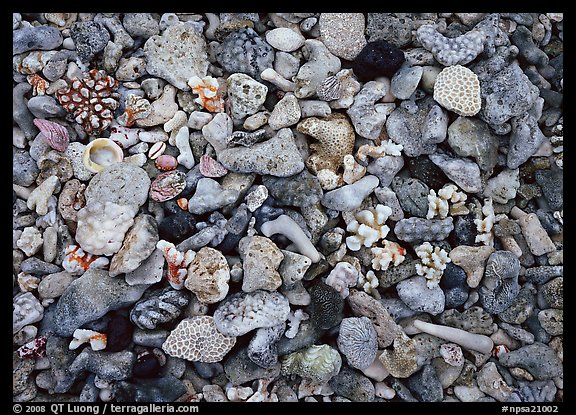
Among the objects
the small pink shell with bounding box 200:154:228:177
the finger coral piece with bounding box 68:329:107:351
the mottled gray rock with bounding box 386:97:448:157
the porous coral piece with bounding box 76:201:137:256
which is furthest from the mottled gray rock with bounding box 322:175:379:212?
the finger coral piece with bounding box 68:329:107:351

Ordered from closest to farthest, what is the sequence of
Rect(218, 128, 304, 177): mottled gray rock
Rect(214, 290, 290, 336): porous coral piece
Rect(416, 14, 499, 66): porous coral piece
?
Rect(214, 290, 290, 336): porous coral piece < Rect(218, 128, 304, 177): mottled gray rock < Rect(416, 14, 499, 66): porous coral piece

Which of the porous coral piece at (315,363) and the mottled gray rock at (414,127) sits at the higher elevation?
the mottled gray rock at (414,127)

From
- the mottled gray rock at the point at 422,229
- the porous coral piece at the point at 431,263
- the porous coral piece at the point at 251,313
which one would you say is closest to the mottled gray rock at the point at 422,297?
the porous coral piece at the point at 431,263

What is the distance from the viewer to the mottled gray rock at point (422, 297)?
2.68m

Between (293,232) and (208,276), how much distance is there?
441 millimetres

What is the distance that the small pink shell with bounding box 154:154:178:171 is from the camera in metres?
2.73

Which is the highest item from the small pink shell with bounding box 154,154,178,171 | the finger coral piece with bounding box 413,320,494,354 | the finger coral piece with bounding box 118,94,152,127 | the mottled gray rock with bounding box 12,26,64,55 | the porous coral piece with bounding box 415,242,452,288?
the mottled gray rock with bounding box 12,26,64,55

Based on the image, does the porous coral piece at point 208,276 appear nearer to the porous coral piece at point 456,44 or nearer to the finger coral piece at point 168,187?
the finger coral piece at point 168,187

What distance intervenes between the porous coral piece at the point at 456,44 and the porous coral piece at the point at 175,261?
1538 mm

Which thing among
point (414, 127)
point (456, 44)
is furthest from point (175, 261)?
point (456, 44)

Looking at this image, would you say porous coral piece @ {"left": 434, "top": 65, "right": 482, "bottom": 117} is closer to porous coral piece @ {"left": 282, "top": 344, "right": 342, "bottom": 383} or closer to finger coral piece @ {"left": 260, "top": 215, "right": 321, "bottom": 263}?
finger coral piece @ {"left": 260, "top": 215, "right": 321, "bottom": 263}

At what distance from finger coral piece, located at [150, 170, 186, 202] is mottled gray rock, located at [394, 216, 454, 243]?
1.07 meters

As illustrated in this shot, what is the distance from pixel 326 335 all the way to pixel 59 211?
1437 millimetres

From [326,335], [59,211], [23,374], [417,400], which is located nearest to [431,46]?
[326,335]
